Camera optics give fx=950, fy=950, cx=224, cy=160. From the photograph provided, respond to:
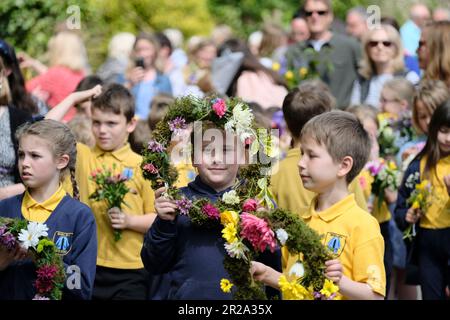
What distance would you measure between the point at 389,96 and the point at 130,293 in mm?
3589

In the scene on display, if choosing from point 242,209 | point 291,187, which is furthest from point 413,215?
point 242,209

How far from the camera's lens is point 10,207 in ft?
18.7

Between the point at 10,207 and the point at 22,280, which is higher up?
the point at 10,207

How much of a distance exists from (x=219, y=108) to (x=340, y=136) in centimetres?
71

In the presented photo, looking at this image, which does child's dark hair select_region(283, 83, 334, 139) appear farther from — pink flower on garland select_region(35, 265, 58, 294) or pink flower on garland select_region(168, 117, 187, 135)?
pink flower on garland select_region(35, 265, 58, 294)

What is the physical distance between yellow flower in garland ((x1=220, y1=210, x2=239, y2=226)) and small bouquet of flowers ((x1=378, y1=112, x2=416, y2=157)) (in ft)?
12.4

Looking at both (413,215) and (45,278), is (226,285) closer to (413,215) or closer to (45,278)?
(45,278)

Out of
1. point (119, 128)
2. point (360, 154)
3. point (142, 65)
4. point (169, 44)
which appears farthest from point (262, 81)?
point (360, 154)

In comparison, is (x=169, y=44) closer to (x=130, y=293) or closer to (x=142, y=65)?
(x=142, y=65)

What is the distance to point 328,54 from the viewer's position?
10.6m

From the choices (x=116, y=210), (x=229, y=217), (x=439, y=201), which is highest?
A: (x=439, y=201)

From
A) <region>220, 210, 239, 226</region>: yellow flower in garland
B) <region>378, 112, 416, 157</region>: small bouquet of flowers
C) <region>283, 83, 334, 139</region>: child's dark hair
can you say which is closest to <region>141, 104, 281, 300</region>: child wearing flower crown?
<region>220, 210, 239, 226</region>: yellow flower in garland

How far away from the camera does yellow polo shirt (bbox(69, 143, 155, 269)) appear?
23.0ft
